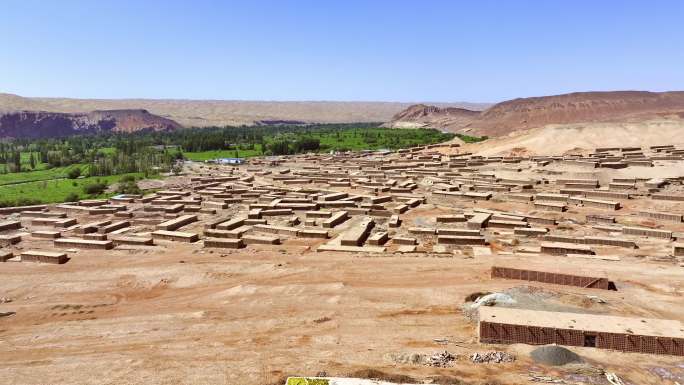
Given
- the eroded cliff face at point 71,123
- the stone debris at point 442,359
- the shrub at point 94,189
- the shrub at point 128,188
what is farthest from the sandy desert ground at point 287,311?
the eroded cliff face at point 71,123

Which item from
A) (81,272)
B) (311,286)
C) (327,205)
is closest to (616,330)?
(311,286)

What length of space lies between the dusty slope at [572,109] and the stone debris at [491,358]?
81400mm

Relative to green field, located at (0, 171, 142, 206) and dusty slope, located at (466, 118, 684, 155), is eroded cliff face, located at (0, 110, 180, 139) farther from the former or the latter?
dusty slope, located at (466, 118, 684, 155)

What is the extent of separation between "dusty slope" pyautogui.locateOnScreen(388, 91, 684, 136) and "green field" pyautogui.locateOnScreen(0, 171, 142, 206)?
67611 millimetres

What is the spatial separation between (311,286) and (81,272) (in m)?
10.4

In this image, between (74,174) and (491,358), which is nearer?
(491,358)

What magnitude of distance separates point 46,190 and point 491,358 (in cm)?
4853

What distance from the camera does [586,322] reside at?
38.4 feet

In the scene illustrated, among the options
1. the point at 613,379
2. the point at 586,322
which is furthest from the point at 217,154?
the point at 613,379

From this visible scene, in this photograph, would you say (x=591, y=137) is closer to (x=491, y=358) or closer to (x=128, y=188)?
(x=128, y=188)

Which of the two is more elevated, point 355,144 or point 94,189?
point 355,144

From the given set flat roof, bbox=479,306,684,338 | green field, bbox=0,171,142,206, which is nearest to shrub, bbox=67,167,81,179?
green field, bbox=0,171,142,206

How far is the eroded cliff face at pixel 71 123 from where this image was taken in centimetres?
13688

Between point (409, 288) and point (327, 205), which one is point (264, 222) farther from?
point (409, 288)
